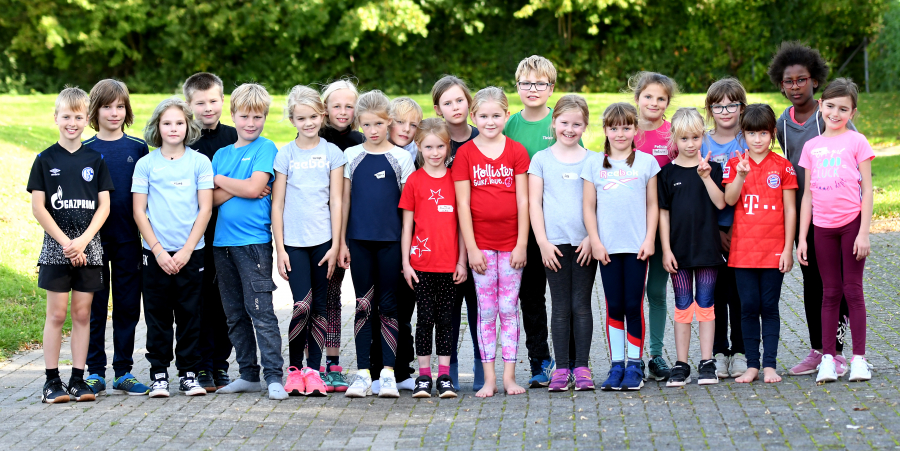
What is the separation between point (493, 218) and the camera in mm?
5535

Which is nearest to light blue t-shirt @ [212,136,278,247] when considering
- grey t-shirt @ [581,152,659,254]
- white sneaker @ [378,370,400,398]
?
white sneaker @ [378,370,400,398]

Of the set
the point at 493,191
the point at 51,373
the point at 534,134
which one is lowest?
the point at 51,373

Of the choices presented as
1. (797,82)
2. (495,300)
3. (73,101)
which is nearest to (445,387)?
(495,300)

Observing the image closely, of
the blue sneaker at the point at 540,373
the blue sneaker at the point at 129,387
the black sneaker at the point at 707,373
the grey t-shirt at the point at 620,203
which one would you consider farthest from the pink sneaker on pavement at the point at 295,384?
the black sneaker at the point at 707,373

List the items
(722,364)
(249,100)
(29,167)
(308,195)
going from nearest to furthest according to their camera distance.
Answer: (308,195), (249,100), (722,364), (29,167)

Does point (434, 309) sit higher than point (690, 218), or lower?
lower

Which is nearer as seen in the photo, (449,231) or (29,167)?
(449,231)

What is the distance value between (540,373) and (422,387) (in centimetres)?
80

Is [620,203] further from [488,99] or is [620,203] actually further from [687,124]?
[488,99]

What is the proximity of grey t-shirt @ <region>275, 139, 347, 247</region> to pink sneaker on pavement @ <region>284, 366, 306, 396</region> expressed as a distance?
2.74 feet

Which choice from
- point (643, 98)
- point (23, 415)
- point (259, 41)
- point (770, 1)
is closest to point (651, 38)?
point (770, 1)

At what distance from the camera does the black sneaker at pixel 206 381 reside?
5.87 m

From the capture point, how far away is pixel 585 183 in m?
5.50

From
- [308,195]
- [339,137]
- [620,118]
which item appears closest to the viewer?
[620,118]
